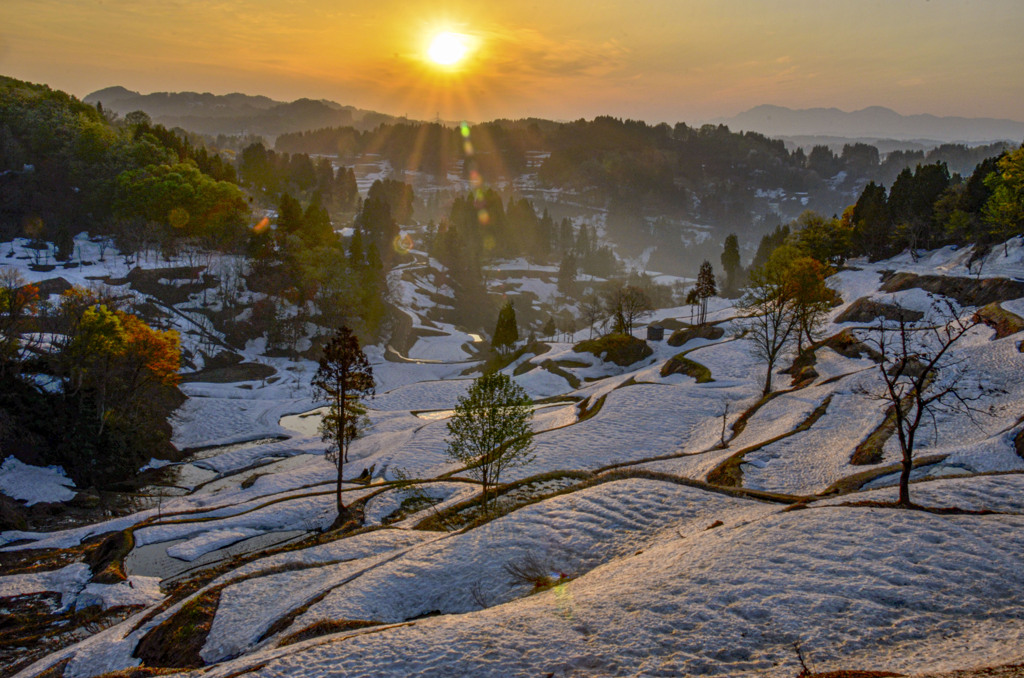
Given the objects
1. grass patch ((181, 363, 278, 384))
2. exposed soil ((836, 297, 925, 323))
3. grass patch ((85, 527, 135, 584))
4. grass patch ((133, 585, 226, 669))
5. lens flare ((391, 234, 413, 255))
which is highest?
lens flare ((391, 234, 413, 255))

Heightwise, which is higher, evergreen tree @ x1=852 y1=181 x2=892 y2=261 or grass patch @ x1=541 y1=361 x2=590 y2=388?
evergreen tree @ x1=852 y1=181 x2=892 y2=261

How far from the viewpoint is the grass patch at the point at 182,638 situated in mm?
16672

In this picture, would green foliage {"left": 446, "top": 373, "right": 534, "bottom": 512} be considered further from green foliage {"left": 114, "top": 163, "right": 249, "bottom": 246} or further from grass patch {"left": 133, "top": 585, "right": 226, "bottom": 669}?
green foliage {"left": 114, "top": 163, "right": 249, "bottom": 246}

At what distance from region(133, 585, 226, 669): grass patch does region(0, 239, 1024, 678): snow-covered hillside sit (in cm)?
9

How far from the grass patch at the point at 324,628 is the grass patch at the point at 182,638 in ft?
11.2

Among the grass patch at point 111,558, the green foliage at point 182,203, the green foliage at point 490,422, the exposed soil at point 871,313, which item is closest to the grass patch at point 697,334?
the exposed soil at point 871,313

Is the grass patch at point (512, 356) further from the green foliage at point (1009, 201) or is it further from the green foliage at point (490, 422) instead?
the green foliage at point (1009, 201)

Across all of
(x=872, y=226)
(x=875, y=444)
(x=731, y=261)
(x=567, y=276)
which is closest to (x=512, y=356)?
(x=875, y=444)

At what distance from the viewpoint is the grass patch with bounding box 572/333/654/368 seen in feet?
238

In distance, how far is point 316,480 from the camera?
42.4 metres

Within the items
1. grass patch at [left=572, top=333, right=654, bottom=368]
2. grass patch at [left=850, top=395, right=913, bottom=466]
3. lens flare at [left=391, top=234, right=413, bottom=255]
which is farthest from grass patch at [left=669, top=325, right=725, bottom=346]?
lens flare at [left=391, top=234, right=413, bottom=255]

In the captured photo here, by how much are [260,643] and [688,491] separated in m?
16.7

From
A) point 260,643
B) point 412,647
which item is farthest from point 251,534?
point 412,647

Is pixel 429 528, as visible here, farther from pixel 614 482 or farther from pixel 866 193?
pixel 866 193
